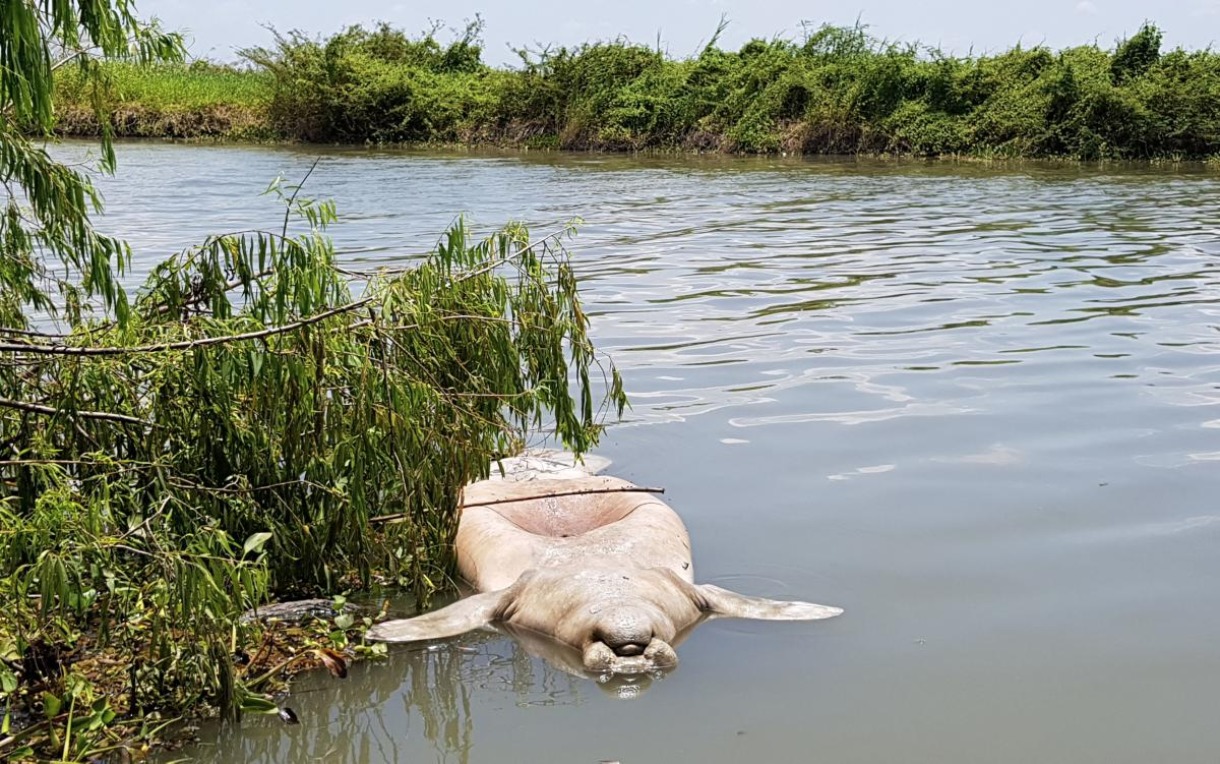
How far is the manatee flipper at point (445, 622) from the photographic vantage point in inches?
197

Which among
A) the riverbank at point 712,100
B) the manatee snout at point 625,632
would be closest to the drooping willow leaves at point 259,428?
the manatee snout at point 625,632

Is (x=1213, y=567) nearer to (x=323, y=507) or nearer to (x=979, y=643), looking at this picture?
(x=979, y=643)

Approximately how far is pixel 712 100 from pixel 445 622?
34104 millimetres

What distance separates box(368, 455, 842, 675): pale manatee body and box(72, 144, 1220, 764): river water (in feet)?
0.38

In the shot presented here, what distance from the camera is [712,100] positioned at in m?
37.9

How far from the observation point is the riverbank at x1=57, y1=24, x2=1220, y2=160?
100.0ft

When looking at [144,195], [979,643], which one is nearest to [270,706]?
[979,643]

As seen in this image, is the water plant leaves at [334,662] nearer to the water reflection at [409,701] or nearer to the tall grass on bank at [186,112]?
the water reflection at [409,701]

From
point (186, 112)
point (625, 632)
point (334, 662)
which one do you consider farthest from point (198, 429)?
point (186, 112)

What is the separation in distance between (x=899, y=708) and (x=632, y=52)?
128 ft

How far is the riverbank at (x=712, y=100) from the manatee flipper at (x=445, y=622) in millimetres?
25382

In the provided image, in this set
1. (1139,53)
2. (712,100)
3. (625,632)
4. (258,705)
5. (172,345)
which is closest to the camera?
(258,705)

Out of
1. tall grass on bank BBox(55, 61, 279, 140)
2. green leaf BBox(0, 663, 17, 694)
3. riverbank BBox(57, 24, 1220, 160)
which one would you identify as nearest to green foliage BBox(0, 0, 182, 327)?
green leaf BBox(0, 663, 17, 694)

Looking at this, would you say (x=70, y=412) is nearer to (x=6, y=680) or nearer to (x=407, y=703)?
(x=6, y=680)
